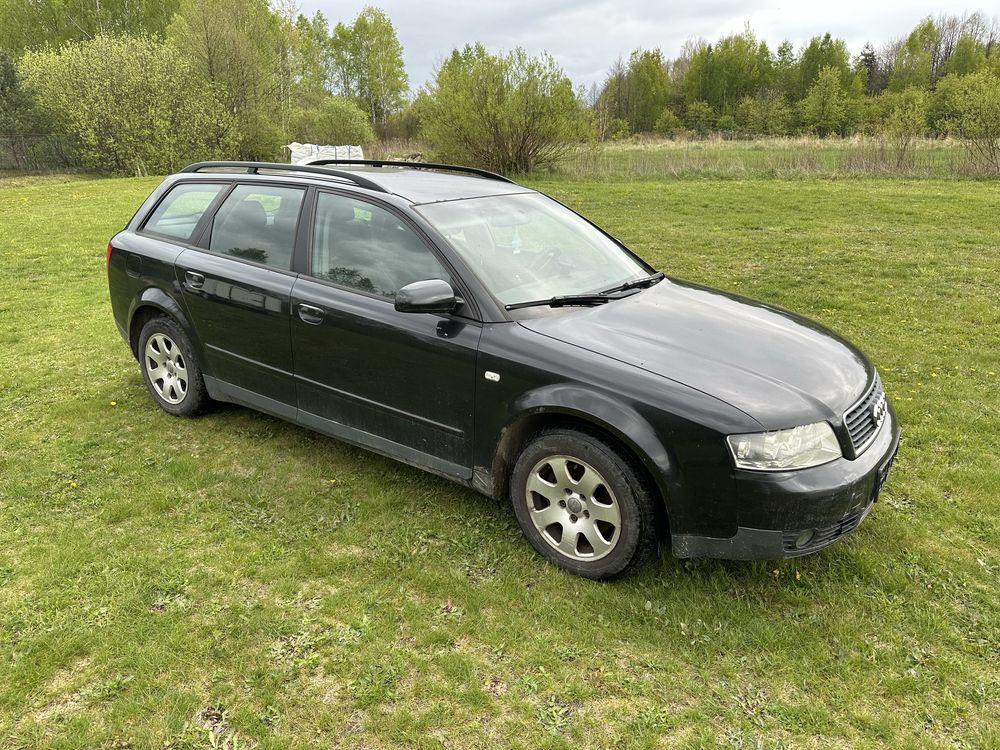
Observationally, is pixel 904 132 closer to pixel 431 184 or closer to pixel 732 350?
pixel 431 184

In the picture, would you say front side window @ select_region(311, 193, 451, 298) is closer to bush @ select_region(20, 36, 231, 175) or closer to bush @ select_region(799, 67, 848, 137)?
bush @ select_region(20, 36, 231, 175)

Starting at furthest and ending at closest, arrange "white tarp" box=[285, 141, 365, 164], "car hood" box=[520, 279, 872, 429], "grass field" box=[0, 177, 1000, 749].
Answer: "white tarp" box=[285, 141, 365, 164] → "car hood" box=[520, 279, 872, 429] → "grass field" box=[0, 177, 1000, 749]

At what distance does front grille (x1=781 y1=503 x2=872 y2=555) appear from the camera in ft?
9.10

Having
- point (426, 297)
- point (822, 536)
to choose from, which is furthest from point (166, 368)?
point (822, 536)

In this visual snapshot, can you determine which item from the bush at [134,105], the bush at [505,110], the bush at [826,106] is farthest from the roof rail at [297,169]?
the bush at [826,106]

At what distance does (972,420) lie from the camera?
15.4 ft

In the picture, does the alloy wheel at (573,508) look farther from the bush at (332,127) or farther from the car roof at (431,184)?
the bush at (332,127)

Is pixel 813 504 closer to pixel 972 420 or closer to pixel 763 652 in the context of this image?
pixel 763 652

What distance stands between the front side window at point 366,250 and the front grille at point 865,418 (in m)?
1.93

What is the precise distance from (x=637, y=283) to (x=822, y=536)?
1.69 metres

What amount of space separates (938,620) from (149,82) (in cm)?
3175

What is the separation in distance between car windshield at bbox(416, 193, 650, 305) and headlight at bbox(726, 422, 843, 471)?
4.16 ft

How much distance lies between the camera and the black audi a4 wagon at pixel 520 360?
2.80 meters

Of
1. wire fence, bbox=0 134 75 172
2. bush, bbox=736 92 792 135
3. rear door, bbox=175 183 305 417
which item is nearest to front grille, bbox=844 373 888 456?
rear door, bbox=175 183 305 417
